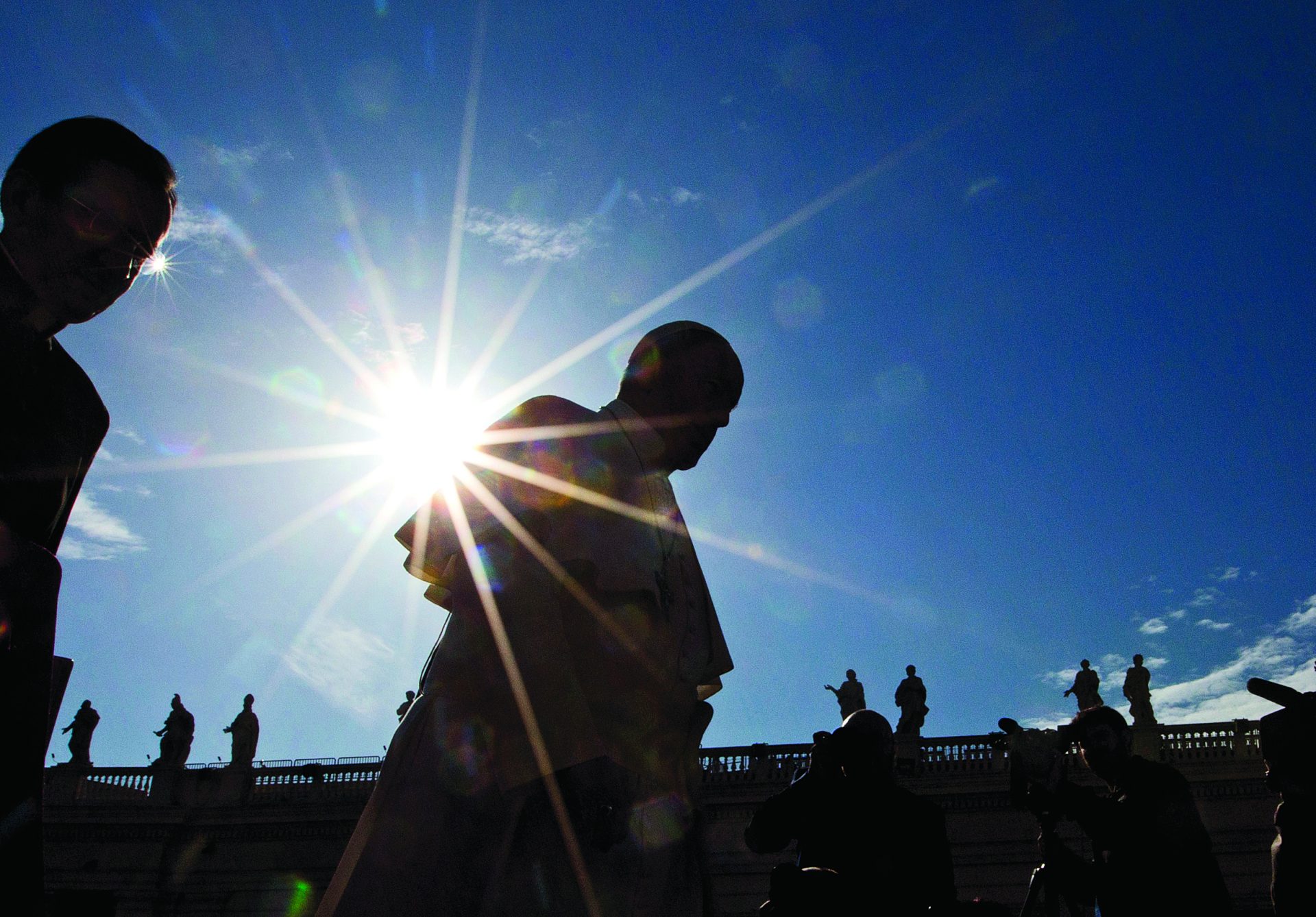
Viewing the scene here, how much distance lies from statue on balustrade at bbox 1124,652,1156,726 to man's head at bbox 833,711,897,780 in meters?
21.3

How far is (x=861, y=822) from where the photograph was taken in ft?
11.4

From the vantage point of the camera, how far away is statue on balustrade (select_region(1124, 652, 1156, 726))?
72.5 ft

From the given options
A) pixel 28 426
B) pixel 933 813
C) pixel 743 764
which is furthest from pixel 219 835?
pixel 28 426

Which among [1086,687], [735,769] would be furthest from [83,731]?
[1086,687]

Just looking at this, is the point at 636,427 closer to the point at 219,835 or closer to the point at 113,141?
the point at 113,141

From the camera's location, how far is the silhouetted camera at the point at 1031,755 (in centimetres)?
405

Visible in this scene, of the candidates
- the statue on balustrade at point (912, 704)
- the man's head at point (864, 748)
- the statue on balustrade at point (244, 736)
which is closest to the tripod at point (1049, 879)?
the man's head at point (864, 748)

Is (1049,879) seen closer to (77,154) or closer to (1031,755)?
(1031,755)

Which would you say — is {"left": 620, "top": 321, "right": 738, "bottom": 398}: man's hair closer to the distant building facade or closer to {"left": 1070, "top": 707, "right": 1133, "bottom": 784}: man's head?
{"left": 1070, "top": 707, "right": 1133, "bottom": 784}: man's head

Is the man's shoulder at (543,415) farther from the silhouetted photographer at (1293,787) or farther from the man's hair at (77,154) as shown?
the silhouetted photographer at (1293,787)

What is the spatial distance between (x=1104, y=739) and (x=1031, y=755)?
1.26ft

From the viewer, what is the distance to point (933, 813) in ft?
11.7

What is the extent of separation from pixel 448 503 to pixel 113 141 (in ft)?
4.28

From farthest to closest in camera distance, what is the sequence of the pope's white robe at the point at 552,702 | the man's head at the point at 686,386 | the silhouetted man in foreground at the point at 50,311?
the man's head at the point at 686,386
the pope's white robe at the point at 552,702
the silhouetted man in foreground at the point at 50,311
